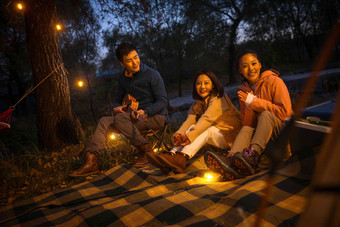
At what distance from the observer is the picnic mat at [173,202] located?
164 cm

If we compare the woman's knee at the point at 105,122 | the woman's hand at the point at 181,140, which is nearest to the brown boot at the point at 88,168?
the woman's knee at the point at 105,122

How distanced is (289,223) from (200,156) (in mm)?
1701

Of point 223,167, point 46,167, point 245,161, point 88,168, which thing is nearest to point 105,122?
point 88,168

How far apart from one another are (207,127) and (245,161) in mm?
707

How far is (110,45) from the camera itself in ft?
26.1

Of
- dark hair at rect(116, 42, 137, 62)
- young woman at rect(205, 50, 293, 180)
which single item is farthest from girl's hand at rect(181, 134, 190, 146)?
dark hair at rect(116, 42, 137, 62)

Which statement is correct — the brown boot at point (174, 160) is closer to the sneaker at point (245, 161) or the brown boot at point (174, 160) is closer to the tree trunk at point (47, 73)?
the sneaker at point (245, 161)

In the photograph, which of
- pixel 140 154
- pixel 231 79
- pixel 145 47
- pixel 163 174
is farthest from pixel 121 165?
pixel 231 79

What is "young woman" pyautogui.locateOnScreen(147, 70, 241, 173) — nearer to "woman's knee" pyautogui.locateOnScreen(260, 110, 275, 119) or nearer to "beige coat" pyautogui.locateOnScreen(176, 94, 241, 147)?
"beige coat" pyautogui.locateOnScreen(176, 94, 241, 147)

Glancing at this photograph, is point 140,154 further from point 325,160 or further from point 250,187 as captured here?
point 325,160

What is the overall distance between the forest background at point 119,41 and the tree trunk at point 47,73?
3cm

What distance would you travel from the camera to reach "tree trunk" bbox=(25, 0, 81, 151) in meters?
3.64

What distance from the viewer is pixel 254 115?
103 inches

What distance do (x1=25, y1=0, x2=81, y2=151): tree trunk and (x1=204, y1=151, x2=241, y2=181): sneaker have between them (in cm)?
259
